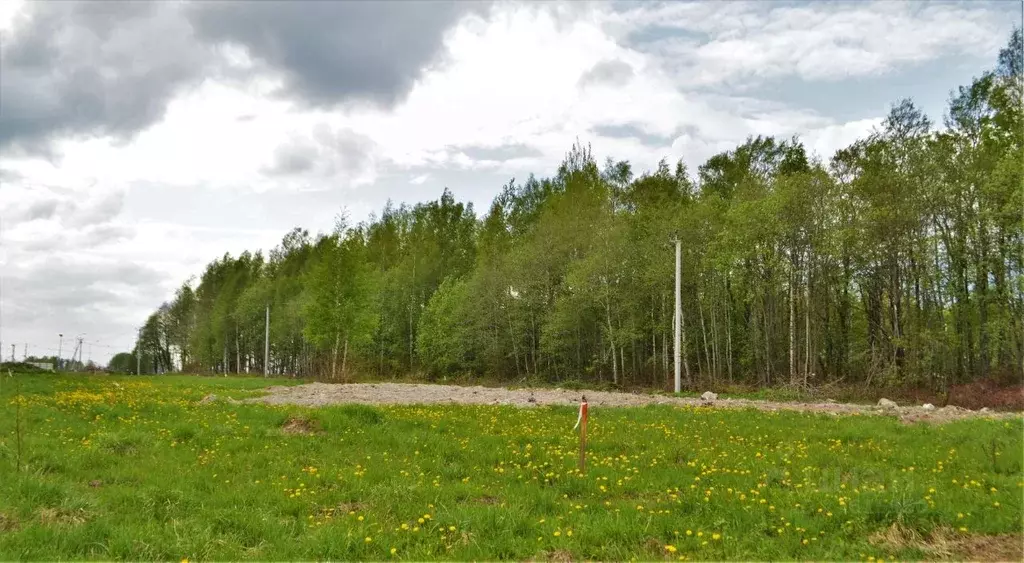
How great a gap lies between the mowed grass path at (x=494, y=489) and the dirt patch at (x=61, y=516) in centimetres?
3

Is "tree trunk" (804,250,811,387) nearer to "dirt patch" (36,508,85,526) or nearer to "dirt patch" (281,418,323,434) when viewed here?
"dirt patch" (281,418,323,434)

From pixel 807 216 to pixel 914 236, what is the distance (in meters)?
5.02

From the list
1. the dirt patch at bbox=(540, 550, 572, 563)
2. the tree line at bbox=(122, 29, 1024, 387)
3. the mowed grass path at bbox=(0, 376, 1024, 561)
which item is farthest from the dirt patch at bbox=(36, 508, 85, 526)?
the tree line at bbox=(122, 29, 1024, 387)

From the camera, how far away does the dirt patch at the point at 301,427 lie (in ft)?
49.4

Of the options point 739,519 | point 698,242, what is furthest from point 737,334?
point 739,519

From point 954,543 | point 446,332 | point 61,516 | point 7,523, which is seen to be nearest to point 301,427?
point 61,516

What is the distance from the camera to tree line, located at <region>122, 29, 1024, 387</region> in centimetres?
2909

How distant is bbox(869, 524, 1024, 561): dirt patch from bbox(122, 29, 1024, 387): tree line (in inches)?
919

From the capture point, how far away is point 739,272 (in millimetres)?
36812

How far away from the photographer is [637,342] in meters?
49.1

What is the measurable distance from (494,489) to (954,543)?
18.6ft

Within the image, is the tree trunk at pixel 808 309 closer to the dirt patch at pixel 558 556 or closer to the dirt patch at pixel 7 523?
the dirt patch at pixel 558 556

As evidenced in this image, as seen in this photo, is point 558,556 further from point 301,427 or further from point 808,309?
point 808,309

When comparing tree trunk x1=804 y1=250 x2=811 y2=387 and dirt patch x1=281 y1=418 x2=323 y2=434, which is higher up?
tree trunk x1=804 y1=250 x2=811 y2=387
